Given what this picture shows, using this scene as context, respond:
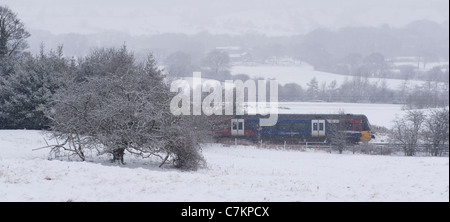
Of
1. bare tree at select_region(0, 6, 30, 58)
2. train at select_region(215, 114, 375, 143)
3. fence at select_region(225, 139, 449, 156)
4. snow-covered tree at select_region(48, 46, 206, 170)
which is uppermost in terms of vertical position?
bare tree at select_region(0, 6, 30, 58)

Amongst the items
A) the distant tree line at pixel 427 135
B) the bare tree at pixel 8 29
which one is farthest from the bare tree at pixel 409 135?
the bare tree at pixel 8 29

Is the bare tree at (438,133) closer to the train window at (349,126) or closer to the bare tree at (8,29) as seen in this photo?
the train window at (349,126)

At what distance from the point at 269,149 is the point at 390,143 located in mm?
9899

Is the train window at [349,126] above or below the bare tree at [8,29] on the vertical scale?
below

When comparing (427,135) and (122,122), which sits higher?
(122,122)

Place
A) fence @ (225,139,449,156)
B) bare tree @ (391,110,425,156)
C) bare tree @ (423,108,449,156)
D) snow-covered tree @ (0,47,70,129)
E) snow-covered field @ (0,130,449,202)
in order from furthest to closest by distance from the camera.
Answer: fence @ (225,139,449,156) < bare tree @ (391,110,425,156) < bare tree @ (423,108,449,156) < snow-covered tree @ (0,47,70,129) < snow-covered field @ (0,130,449,202)

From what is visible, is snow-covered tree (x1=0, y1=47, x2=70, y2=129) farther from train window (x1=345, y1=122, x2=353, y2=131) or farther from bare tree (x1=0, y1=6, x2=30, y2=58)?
train window (x1=345, y1=122, x2=353, y2=131)

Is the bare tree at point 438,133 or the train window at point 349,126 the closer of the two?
the bare tree at point 438,133

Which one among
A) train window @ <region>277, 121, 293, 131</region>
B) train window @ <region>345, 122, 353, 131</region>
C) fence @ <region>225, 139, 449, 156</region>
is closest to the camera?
fence @ <region>225, 139, 449, 156</region>

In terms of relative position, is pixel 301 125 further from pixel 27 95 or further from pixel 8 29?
pixel 8 29

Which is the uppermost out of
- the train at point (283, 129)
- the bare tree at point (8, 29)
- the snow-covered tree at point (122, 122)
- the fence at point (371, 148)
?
the bare tree at point (8, 29)

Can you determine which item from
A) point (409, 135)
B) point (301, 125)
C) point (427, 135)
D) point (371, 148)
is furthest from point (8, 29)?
point (427, 135)

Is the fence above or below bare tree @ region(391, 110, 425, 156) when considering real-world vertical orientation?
below

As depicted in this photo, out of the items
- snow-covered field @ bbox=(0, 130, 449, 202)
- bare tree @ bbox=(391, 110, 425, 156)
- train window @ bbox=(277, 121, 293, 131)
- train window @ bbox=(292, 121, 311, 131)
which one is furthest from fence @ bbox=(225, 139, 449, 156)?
snow-covered field @ bbox=(0, 130, 449, 202)
